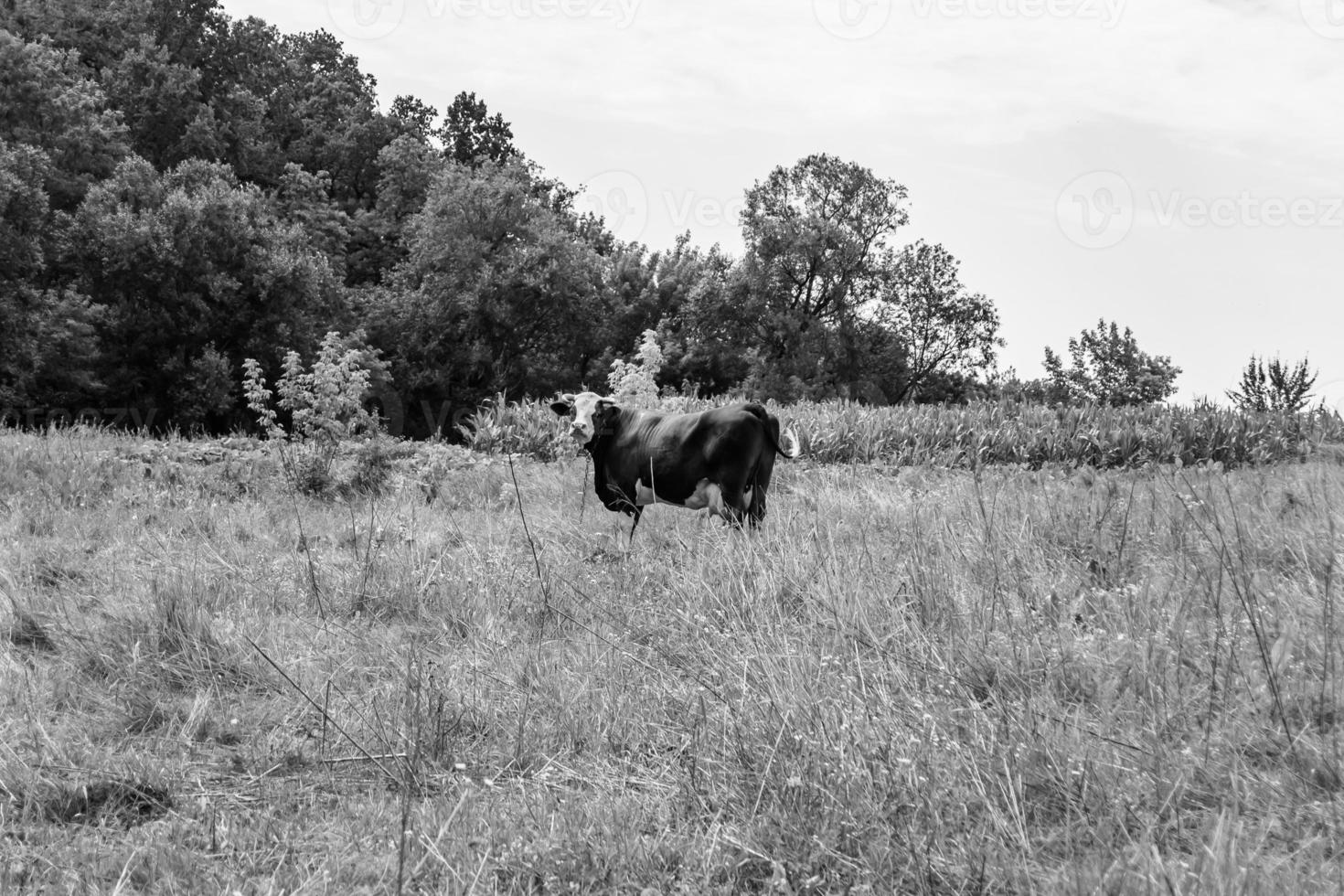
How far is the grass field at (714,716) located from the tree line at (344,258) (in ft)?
98.6

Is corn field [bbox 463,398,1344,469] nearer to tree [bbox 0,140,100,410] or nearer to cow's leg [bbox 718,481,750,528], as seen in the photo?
cow's leg [bbox 718,481,750,528]

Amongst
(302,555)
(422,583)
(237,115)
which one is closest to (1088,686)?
(422,583)

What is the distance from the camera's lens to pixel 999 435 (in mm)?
18328

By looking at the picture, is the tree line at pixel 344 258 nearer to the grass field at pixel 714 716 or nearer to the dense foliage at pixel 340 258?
the dense foliage at pixel 340 258

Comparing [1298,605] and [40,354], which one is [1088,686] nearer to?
[1298,605]

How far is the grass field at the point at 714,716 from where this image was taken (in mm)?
2744

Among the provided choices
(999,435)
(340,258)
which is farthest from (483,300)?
(999,435)

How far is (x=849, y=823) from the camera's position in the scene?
279 centimetres

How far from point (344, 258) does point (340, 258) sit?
1.68 m

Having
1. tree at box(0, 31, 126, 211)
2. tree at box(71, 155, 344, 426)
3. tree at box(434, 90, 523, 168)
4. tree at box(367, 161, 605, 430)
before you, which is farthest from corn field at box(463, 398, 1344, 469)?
tree at box(434, 90, 523, 168)

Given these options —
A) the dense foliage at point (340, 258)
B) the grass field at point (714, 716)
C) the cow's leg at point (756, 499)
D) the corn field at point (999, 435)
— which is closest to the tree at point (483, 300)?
the dense foliage at point (340, 258)

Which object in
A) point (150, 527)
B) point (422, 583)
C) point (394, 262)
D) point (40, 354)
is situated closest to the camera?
point (422, 583)

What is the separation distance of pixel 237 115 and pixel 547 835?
48.0 metres

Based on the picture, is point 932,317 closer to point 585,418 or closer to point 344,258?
point 344,258
